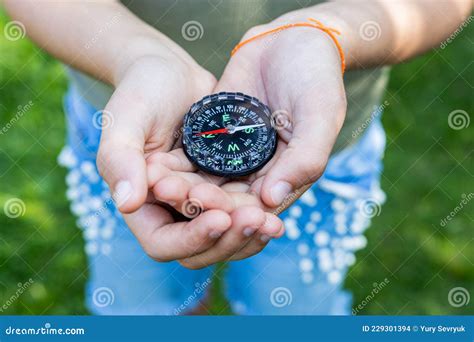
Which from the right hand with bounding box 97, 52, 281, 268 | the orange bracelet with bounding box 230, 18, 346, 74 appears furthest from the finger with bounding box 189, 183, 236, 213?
the orange bracelet with bounding box 230, 18, 346, 74

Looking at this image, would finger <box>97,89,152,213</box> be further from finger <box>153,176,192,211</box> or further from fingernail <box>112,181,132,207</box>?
finger <box>153,176,192,211</box>

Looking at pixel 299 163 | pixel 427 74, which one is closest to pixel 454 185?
pixel 427 74

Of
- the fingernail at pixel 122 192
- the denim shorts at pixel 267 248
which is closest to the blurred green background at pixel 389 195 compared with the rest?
the denim shorts at pixel 267 248

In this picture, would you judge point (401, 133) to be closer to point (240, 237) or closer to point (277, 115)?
point (277, 115)

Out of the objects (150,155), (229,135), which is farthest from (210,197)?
(229,135)

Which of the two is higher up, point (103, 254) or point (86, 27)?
point (86, 27)

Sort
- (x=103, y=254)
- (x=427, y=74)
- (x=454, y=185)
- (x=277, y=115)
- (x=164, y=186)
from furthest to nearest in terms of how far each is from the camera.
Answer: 1. (x=427, y=74)
2. (x=454, y=185)
3. (x=103, y=254)
4. (x=277, y=115)
5. (x=164, y=186)

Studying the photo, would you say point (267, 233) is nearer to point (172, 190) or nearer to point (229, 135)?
point (172, 190)
